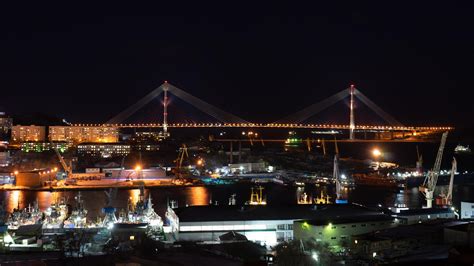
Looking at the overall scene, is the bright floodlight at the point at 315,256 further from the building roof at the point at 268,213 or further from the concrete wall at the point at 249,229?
the building roof at the point at 268,213

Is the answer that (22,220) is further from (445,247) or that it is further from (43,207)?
(445,247)

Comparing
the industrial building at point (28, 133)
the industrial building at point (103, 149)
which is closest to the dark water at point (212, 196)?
the industrial building at point (103, 149)

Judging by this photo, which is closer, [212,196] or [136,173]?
[212,196]

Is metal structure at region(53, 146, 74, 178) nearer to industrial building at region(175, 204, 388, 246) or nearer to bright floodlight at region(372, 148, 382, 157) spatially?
industrial building at region(175, 204, 388, 246)

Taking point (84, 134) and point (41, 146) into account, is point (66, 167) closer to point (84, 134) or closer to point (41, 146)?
point (41, 146)

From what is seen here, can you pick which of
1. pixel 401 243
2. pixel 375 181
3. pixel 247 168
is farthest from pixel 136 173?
pixel 401 243

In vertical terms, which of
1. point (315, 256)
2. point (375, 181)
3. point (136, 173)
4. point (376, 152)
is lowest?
point (315, 256)

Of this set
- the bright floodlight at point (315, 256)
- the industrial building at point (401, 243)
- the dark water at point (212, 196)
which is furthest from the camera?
the dark water at point (212, 196)
